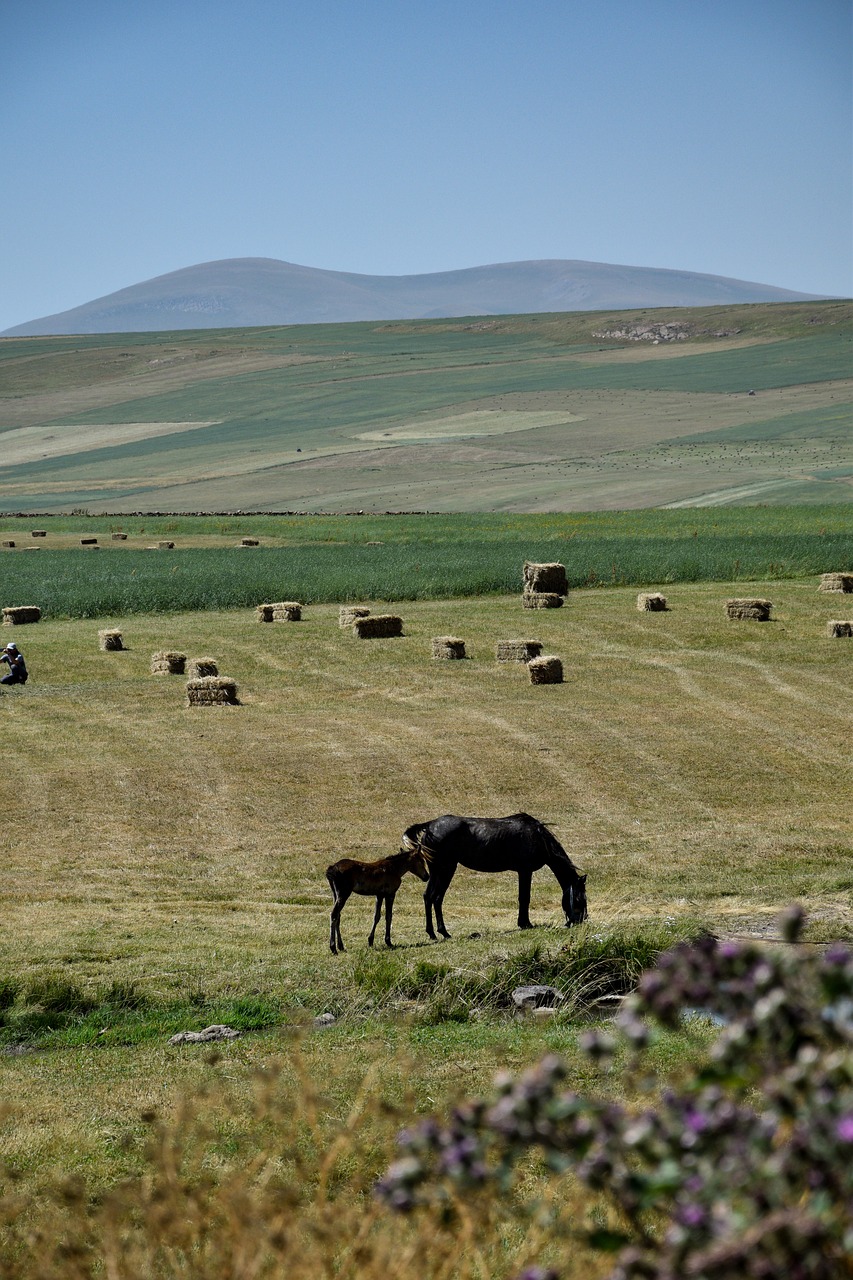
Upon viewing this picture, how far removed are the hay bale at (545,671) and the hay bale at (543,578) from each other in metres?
15.4

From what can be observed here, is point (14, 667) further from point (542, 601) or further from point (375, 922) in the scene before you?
point (375, 922)

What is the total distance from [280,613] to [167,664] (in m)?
10.3

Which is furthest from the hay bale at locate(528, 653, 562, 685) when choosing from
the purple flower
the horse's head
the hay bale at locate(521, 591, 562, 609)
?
the purple flower

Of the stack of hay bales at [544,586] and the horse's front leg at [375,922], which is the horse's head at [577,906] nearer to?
the horse's front leg at [375,922]

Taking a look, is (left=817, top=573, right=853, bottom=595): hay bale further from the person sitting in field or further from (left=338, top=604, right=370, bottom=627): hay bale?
the person sitting in field

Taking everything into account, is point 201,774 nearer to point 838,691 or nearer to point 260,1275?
point 838,691

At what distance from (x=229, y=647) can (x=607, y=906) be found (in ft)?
87.6

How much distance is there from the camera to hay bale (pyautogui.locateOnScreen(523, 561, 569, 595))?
52312mm

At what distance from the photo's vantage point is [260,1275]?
6996mm

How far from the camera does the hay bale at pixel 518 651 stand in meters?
39.8

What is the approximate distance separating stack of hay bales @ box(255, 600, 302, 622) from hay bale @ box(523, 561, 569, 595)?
9.01 meters

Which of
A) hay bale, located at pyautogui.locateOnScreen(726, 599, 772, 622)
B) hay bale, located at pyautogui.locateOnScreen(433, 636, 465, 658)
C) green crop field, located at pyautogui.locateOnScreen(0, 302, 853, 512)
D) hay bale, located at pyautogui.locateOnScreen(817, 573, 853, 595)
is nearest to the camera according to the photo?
hay bale, located at pyautogui.locateOnScreen(433, 636, 465, 658)

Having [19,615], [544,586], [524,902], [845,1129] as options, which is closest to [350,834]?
[524,902]

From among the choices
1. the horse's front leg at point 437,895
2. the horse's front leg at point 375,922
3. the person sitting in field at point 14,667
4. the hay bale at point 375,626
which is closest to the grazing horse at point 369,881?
the horse's front leg at point 375,922
